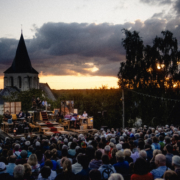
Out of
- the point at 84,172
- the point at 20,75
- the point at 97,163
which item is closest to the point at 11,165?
the point at 84,172

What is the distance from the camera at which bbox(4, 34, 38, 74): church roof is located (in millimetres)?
69625

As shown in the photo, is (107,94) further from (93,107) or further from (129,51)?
(129,51)

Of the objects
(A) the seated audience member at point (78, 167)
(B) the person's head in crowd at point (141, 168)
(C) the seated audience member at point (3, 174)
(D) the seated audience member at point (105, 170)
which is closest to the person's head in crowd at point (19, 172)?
(C) the seated audience member at point (3, 174)

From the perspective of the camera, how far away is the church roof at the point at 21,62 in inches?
2741

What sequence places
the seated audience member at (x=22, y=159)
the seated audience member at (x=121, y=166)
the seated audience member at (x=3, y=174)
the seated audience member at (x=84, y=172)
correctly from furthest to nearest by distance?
the seated audience member at (x=22, y=159), the seated audience member at (x=121, y=166), the seated audience member at (x=3, y=174), the seated audience member at (x=84, y=172)

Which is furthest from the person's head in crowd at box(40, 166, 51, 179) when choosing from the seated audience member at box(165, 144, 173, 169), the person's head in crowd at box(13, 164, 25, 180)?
the seated audience member at box(165, 144, 173, 169)

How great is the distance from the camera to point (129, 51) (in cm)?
3030

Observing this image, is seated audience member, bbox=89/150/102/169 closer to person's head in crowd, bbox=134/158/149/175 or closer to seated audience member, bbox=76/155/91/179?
seated audience member, bbox=76/155/91/179

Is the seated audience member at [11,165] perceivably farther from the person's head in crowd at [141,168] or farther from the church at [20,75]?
the church at [20,75]

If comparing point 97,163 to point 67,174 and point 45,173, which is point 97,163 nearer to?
point 67,174

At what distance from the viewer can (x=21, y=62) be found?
7212 cm

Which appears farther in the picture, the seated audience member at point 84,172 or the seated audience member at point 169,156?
the seated audience member at point 169,156

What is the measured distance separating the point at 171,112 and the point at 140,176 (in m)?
23.6

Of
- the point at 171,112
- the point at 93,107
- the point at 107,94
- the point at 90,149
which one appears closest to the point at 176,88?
the point at 171,112
